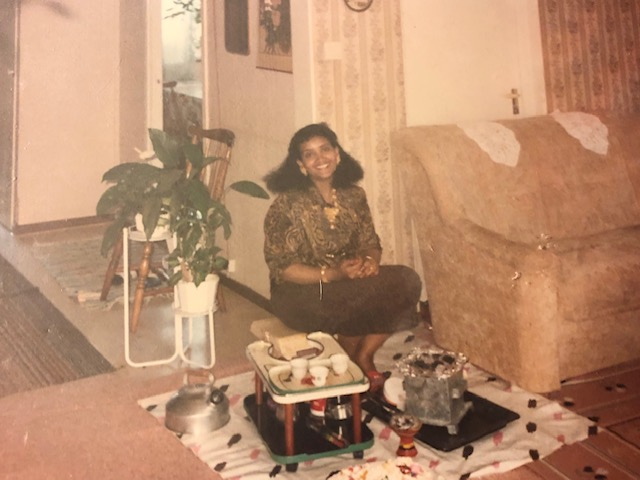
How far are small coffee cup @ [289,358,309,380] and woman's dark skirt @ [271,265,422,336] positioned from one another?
0.44 metres

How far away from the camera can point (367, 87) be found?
10.0ft

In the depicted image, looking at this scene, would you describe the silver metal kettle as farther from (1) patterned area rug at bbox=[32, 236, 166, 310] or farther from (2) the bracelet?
(1) patterned area rug at bbox=[32, 236, 166, 310]

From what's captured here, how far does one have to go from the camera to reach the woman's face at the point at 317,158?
8.96 ft

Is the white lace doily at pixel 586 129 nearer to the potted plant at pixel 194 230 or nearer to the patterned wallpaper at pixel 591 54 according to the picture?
the patterned wallpaper at pixel 591 54

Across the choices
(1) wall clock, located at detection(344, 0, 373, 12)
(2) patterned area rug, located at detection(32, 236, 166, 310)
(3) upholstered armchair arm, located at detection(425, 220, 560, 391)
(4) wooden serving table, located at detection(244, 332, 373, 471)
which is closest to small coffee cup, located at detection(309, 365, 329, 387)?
(4) wooden serving table, located at detection(244, 332, 373, 471)

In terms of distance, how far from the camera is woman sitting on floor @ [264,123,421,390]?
2.65 m

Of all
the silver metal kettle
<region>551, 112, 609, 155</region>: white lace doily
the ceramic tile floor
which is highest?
<region>551, 112, 609, 155</region>: white lace doily

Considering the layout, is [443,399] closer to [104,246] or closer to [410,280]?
[410,280]

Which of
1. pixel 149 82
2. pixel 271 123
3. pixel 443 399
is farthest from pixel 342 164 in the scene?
pixel 443 399

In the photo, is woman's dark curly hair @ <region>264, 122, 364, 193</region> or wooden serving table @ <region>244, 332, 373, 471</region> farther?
woman's dark curly hair @ <region>264, 122, 364, 193</region>

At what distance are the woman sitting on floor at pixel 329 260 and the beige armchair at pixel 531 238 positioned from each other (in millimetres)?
231

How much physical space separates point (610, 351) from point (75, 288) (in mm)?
2229

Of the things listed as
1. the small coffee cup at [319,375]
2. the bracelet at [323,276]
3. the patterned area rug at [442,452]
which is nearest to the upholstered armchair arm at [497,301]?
the patterned area rug at [442,452]

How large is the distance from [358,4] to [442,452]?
1776 mm
